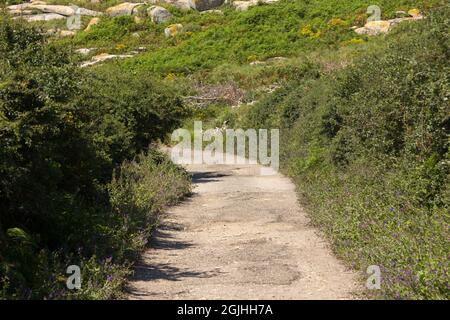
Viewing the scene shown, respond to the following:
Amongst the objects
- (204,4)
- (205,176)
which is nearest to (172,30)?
(204,4)

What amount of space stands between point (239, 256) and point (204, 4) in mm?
65456

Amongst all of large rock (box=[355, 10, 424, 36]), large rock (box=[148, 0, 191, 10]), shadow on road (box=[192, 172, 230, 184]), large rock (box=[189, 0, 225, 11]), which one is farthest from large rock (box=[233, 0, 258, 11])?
shadow on road (box=[192, 172, 230, 184])

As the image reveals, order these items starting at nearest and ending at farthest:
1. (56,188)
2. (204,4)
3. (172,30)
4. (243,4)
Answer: (56,188) < (172,30) < (243,4) < (204,4)

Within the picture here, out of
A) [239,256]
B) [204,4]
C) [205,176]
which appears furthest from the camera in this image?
[204,4]

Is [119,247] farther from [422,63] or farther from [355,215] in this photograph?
[422,63]

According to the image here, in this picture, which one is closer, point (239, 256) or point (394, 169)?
point (239, 256)

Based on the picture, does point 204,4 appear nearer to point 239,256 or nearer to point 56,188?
point 239,256

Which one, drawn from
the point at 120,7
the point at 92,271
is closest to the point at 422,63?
the point at 92,271

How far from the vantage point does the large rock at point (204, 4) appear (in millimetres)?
72812

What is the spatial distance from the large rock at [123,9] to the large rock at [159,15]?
12.8ft

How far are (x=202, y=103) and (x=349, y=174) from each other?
30424mm

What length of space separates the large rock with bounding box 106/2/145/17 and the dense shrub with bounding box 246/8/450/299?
55787mm

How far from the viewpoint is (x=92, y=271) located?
8.16 m

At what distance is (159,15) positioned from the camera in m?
68.8
